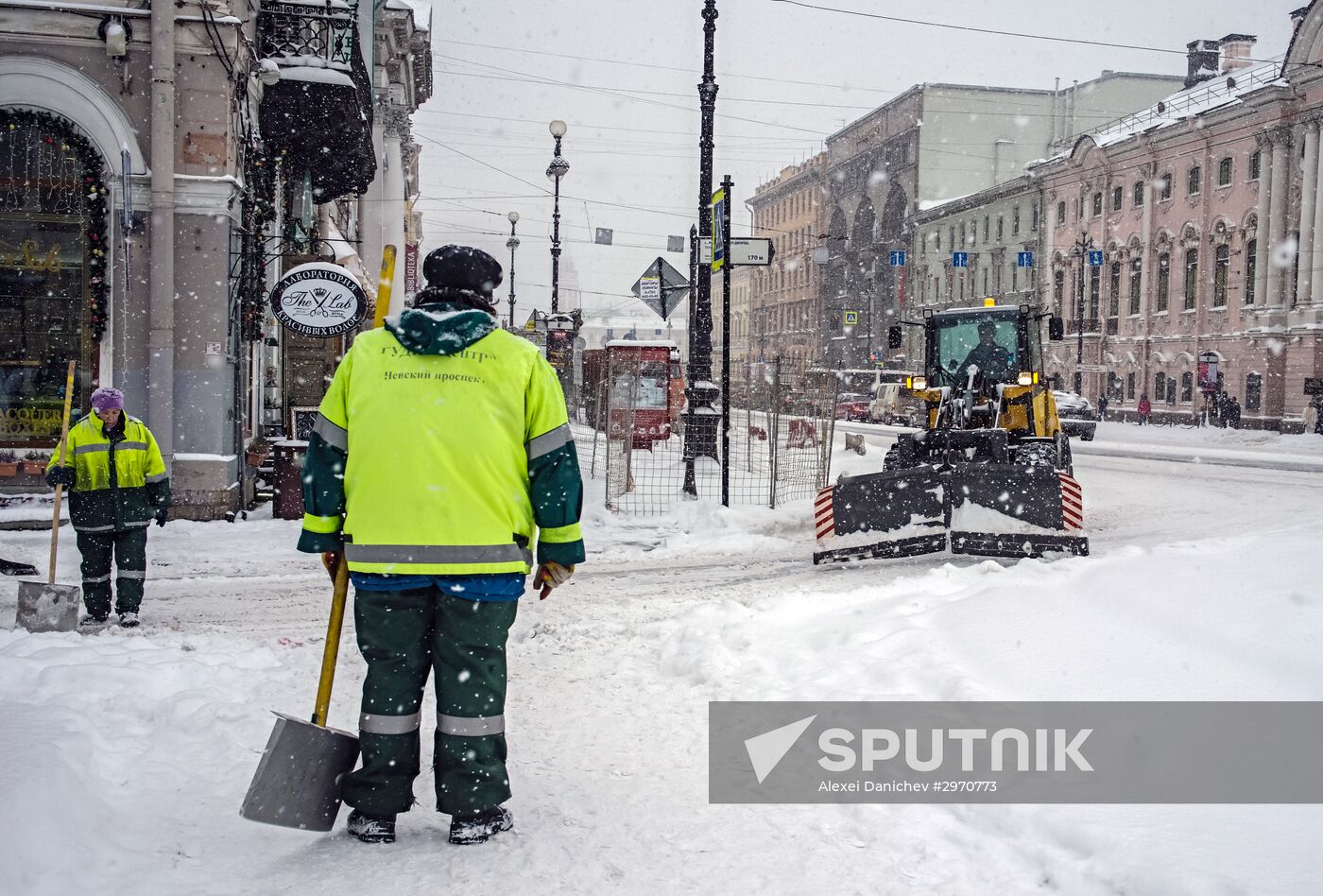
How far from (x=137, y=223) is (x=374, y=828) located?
11.5 meters

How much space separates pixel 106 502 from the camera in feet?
25.9

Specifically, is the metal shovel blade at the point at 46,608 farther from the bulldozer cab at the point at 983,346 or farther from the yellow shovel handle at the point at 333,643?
the bulldozer cab at the point at 983,346

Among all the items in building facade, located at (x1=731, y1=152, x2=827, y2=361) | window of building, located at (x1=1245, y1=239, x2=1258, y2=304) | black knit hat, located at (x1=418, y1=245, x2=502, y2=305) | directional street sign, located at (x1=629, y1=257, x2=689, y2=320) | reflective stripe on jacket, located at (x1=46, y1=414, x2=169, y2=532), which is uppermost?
building facade, located at (x1=731, y1=152, x2=827, y2=361)

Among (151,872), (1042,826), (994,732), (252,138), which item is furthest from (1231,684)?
(252,138)

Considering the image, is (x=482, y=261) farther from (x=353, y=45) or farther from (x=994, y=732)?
(x=353, y=45)

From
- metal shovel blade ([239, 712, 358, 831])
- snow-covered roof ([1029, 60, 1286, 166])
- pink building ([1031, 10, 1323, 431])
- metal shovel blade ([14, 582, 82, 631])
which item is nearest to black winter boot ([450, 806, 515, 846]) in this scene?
metal shovel blade ([239, 712, 358, 831])

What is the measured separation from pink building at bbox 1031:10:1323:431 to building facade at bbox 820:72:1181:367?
44.0 ft

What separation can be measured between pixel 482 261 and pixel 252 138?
12515 millimetres

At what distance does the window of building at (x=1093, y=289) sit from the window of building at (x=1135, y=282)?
2.54m

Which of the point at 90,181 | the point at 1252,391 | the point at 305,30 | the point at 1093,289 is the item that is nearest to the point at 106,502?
the point at 90,181

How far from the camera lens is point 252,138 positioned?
49.3 feet

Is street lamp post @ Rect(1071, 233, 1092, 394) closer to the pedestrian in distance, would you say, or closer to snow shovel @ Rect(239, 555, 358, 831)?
the pedestrian in distance

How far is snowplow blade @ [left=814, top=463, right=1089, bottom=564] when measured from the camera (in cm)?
1033

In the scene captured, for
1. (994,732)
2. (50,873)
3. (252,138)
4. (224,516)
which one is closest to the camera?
(50,873)
